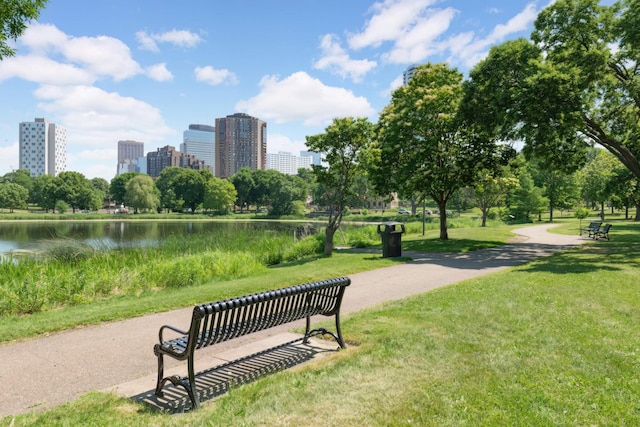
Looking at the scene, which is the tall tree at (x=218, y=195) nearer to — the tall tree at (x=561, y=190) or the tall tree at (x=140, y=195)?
the tall tree at (x=140, y=195)

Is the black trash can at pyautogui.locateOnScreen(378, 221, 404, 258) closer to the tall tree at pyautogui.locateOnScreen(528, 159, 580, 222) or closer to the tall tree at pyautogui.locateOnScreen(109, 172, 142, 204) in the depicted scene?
the tall tree at pyautogui.locateOnScreen(528, 159, 580, 222)

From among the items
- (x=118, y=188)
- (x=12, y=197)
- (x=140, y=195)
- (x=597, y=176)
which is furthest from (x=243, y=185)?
(x=597, y=176)

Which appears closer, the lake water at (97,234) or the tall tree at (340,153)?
the tall tree at (340,153)

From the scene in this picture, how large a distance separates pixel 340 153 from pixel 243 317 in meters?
14.1

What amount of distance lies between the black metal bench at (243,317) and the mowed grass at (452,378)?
416 millimetres

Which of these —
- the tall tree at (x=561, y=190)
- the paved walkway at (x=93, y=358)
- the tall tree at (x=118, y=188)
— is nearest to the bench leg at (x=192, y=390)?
the paved walkway at (x=93, y=358)

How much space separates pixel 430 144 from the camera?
21984 millimetres

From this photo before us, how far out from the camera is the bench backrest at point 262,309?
13.9 feet

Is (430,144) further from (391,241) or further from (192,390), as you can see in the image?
(192,390)

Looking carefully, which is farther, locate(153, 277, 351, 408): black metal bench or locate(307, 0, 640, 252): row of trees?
locate(307, 0, 640, 252): row of trees

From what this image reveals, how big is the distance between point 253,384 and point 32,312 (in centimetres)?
736

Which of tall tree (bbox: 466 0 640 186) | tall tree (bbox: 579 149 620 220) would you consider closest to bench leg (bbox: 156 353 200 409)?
tall tree (bbox: 466 0 640 186)

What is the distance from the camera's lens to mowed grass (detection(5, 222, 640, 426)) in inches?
145

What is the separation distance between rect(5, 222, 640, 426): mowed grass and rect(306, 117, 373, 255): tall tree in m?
11.1
